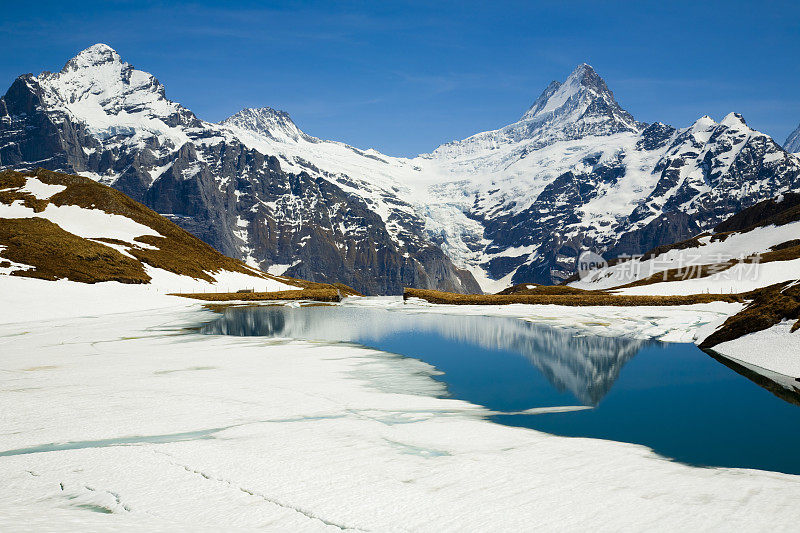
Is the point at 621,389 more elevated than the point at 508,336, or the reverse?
the point at 508,336

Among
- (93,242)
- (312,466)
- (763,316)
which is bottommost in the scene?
(312,466)

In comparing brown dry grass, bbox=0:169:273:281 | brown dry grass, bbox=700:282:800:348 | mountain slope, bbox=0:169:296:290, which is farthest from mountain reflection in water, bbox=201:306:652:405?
brown dry grass, bbox=0:169:273:281

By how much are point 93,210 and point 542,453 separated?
122304 mm

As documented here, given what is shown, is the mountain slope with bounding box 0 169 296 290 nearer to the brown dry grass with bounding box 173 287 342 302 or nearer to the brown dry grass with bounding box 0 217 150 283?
the brown dry grass with bounding box 0 217 150 283

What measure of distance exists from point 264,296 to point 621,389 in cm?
8104

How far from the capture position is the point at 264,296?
97625mm

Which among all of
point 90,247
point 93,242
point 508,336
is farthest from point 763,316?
point 93,242

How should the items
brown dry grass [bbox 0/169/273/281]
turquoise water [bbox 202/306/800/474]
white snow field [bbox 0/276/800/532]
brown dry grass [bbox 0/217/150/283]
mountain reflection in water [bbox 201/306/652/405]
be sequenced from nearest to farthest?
1. white snow field [bbox 0/276/800/532]
2. turquoise water [bbox 202/306/800/474]
3. mountain reflection in water [bbox 201/306/652/405]
4. brown dry grass [bbox 0/217/150/283]
5. brown dry grass [bbox 0/169/273/281]

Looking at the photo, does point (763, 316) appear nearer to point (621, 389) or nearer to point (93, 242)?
point (621, 389)

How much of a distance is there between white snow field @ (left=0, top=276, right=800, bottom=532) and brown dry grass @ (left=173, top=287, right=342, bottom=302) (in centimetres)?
6405

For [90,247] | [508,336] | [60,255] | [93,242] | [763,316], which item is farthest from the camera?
[93,242]

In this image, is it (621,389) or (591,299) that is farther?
(591,299)

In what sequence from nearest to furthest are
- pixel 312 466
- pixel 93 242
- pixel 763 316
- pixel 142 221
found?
pixel 312 466 < pixel 763 316 < pixel 93 242 < pixel 142 221

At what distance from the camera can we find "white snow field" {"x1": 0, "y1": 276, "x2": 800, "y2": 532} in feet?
33.7
